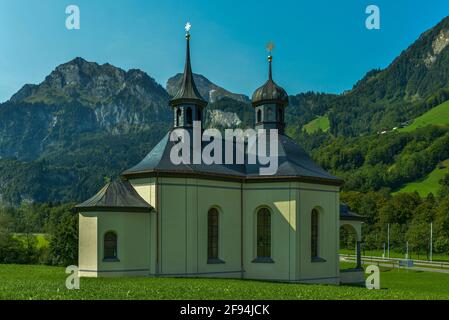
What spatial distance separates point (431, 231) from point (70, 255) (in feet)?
167

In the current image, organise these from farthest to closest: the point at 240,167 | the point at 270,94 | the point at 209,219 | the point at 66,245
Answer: the point at 66,245 < the point at 270,94 < the point at 240,167 < the point at 209,219

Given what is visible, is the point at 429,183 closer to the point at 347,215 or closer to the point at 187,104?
the point at 347,215

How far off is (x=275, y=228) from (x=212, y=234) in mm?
3940

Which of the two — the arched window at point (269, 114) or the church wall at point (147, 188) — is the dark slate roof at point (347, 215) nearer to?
the arched window at point (269, 114)

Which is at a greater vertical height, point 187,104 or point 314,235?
point 187,104

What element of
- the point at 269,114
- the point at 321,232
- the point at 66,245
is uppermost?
the point at 269,114

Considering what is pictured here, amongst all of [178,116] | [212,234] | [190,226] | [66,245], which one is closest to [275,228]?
[212,234]

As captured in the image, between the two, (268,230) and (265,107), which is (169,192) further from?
(265,107)

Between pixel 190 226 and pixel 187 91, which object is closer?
pixel 190 226

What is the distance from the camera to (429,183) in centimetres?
14488

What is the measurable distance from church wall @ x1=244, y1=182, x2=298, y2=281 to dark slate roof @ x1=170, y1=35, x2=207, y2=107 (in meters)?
6.78

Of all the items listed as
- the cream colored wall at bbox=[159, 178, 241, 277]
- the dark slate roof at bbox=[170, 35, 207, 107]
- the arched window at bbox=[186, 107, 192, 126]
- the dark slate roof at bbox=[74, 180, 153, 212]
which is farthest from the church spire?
the dark slate roof at bbox=[74, 180, 153, 212]
